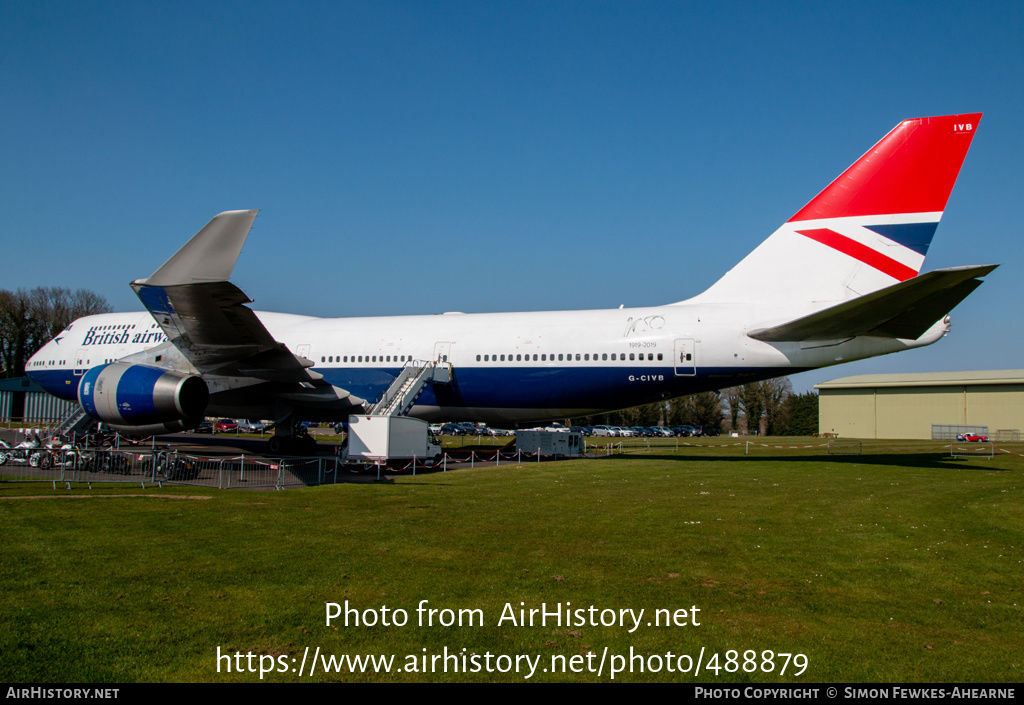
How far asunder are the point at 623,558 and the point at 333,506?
18.0 ft

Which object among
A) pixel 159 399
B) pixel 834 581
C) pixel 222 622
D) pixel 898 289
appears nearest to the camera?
pixel 222 622

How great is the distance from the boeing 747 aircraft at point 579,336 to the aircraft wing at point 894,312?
0.16 feet

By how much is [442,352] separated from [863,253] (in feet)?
38.9

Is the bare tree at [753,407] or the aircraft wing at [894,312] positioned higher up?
the aircraft wing at [894,312]

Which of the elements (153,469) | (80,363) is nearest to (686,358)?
(153,469)

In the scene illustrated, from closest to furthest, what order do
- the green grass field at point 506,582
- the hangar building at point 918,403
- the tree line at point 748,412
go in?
the green grass field at point 506,582
the hangar building at point 918,403
the tree line at point 748,412

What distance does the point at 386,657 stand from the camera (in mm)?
4531

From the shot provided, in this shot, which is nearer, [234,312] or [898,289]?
[898,289]

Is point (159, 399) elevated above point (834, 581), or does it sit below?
above

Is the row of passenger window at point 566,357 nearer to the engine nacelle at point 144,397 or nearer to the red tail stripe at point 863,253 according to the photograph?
the red tail stripe at point 863,253

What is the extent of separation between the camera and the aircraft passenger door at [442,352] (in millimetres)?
20375

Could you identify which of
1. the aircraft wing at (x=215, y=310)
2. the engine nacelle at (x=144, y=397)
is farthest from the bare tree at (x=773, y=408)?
the engine nacelle at (x=144, y=397)
